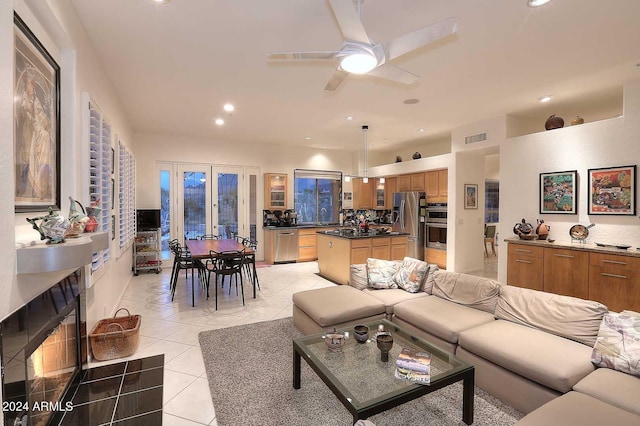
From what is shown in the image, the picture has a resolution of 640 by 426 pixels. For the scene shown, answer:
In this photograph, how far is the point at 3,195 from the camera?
1.28m

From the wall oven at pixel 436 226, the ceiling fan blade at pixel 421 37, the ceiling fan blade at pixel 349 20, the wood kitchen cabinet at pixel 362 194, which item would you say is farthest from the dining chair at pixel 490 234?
the ceiling fan blade at pixel 349 20

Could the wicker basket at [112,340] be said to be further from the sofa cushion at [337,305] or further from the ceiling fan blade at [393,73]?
the ceiling fan blade at [393,73]

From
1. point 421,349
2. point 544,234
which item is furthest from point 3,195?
point 544,234

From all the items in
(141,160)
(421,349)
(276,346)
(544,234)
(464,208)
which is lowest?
(276,346)

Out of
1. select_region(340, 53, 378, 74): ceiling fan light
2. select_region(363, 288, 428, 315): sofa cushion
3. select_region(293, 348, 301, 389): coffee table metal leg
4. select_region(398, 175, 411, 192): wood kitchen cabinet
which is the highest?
select_region(340, 53, 378, 74): ceiling fan light

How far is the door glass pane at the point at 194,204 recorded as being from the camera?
684cm

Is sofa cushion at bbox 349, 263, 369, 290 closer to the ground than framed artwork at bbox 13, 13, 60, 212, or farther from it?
closer to the ground

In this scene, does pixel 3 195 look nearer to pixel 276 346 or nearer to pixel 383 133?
pixel 276 346

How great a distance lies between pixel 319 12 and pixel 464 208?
193 inches

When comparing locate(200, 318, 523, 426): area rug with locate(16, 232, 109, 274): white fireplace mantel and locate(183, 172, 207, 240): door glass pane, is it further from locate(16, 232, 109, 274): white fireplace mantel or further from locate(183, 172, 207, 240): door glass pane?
locate(183, 172, 207, 240): door glass pane

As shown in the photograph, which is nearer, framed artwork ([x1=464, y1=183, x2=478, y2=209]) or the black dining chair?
the black dining chair

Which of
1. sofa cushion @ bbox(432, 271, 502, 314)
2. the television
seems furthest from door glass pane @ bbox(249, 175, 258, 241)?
sofa cushion @ bbox(432, 271, 502, 314)

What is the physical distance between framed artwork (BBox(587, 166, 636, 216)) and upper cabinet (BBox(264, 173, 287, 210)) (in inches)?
232

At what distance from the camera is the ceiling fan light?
2.04m
